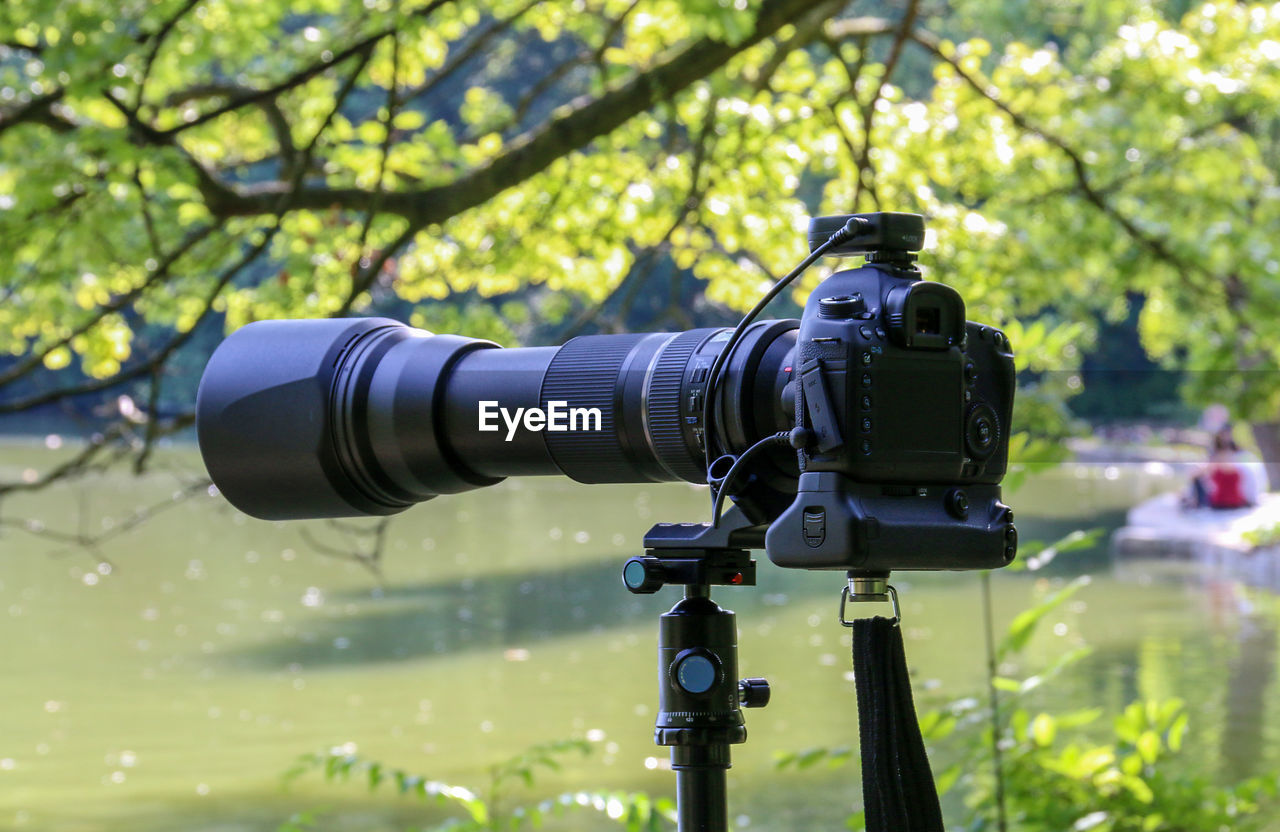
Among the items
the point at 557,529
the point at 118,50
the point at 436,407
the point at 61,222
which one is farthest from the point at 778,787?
the point at 557,529

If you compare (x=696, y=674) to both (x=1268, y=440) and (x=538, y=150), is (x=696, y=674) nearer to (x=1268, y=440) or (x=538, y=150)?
(x=538, y=150)

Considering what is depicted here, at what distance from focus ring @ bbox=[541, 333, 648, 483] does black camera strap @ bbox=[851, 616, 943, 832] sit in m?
0.33

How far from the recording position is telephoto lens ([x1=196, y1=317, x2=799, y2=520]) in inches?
64.3

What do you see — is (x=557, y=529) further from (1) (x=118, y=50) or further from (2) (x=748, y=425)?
(2) (x=748, y=425)

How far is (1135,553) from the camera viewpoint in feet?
47.8

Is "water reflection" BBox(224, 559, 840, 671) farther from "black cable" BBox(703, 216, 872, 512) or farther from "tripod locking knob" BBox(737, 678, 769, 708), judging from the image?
"black cable" BBox(703, 216, 872, 512)

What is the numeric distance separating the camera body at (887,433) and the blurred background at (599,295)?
127 centimetres

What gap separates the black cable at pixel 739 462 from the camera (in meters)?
1.41

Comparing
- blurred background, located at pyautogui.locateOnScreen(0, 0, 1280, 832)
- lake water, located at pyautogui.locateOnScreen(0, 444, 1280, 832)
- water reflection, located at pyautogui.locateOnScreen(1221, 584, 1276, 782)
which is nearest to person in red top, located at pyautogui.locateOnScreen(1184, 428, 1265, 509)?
lake water, located at pyautogui.locateOnScreen(0, 444, 1280, 832)

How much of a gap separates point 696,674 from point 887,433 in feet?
1.13

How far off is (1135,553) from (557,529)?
285 inches

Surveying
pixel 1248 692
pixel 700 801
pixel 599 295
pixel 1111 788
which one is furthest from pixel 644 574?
pixel 1248 692

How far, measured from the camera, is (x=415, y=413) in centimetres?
170

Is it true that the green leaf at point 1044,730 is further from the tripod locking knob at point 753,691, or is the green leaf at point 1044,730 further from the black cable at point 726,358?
the black cable at point 726,358
